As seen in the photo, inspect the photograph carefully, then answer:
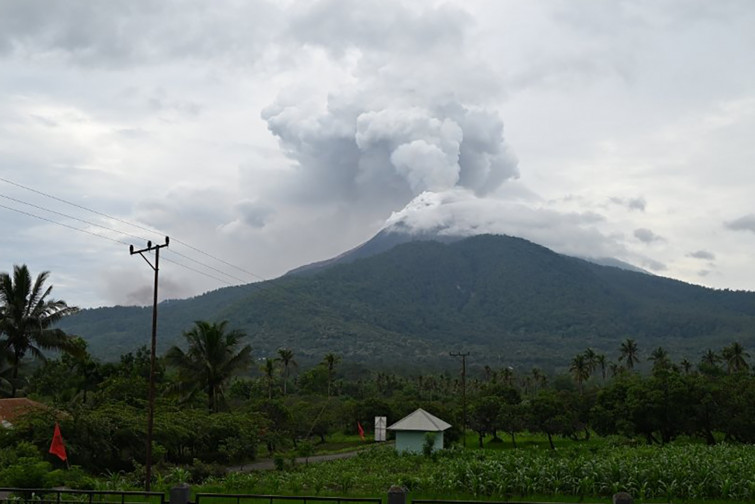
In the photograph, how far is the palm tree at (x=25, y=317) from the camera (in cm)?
3325

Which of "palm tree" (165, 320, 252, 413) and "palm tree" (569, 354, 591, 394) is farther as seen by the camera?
"palm tree" (569, 354, 591, 394)

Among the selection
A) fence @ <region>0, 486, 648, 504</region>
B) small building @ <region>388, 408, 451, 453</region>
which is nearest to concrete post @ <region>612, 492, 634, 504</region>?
fence @ <region>0, 486, 648, 504</region>

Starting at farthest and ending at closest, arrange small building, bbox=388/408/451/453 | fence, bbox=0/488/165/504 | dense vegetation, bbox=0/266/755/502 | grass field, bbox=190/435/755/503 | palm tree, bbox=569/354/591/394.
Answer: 1. palm tree, bbox=569/354/591/394
2. small building, bbox=388/408/451/453
3. dense vegetation, bbox=0/266/755/502
4. grass field, bbox=190/435/755/503
5. fence, bbox=0/488/165/504

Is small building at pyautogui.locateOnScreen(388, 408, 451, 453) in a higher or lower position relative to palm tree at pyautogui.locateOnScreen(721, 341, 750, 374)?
lower

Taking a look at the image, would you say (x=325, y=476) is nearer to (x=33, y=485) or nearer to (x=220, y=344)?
(x=33, y=485)

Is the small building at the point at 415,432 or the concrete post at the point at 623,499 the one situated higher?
the concrete post at the point at 623,499

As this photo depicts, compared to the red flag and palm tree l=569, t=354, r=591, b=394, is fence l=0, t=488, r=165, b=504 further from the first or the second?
palm tree l=569, t=354, r=591, b=394

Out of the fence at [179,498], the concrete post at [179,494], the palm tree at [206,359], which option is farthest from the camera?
the palm tree at [206,359]

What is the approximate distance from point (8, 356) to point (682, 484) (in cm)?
3015

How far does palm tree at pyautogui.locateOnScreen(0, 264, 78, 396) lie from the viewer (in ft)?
109

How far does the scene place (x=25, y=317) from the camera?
33.5 metres

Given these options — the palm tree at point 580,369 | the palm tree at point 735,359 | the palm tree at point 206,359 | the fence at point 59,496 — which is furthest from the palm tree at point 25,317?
the palm tree at point 735,359

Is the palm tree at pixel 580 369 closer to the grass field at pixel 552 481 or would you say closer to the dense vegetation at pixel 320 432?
the dense vegetation at pixel 320 432

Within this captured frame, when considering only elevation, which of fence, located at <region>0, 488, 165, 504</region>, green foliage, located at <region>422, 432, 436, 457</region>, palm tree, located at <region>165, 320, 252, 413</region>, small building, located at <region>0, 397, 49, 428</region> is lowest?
green foliage, located at <region>422, 432, 436, 457</region>
